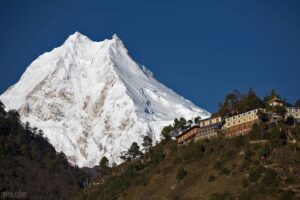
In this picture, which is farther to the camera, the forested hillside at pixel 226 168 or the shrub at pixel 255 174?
the shrub at pixel 255 174

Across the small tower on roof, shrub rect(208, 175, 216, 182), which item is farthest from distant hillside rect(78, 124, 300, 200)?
the small tower on roof

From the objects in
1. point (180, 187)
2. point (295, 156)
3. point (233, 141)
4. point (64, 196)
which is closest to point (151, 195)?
point (180, 187)

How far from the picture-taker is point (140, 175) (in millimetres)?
157875

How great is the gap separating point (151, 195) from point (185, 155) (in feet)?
34.6

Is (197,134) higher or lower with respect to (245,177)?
higher

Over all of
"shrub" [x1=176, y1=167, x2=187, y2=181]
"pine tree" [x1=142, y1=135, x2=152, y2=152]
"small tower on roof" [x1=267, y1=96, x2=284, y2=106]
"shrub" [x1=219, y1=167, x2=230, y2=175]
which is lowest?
"shrub" [x1=219, y1=167, x2=230, y2=175]

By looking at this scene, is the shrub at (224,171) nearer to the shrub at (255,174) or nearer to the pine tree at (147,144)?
the shrub at (255,174)

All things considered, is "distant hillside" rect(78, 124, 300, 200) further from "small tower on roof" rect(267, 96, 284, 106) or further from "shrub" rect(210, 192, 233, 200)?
"small tower on roof" rect(267, 96, 284, 106)

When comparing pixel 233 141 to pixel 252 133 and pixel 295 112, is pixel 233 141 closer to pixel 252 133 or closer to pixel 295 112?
pixel 252 133

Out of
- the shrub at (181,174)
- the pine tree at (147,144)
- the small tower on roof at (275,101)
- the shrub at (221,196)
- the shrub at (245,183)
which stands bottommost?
the shrub at (221,196)

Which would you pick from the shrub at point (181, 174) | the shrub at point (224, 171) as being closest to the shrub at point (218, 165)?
the shrub at point (224, 171)

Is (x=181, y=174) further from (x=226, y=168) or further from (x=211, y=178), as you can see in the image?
(x=226, y=168)

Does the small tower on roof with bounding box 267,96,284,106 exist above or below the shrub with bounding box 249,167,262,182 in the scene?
above

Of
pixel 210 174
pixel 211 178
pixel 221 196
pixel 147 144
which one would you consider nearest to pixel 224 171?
pixel 211 178
